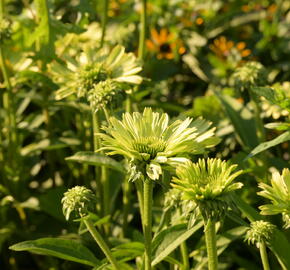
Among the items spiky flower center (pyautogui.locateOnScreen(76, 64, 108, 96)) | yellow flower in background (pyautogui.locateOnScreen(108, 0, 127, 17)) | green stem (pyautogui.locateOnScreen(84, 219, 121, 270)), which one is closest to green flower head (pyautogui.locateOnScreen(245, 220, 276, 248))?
green stem (pyautogui.locateOnScreen(84, 219, 121, 270))

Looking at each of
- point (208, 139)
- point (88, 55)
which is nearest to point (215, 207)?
point (208, 139)

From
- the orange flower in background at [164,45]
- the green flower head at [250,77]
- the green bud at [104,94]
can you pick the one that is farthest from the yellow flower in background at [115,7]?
the green bud at [104,94]

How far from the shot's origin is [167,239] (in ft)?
3.46

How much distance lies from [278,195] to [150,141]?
21 cm

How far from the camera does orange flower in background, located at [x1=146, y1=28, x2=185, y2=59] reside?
211cm

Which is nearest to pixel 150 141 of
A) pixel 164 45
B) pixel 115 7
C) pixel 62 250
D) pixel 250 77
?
pixel 62 250

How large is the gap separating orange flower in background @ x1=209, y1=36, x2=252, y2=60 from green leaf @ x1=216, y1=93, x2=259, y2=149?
636 mm

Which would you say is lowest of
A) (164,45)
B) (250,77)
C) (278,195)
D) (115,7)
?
(278,195)

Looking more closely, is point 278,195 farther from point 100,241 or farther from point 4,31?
point 4,31

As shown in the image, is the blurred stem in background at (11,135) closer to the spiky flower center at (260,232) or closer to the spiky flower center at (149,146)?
the spiky flower center at (149,146)

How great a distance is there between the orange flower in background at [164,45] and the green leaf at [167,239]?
1121 millimetres

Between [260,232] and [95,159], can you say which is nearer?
[260,232]

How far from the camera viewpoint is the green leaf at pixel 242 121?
1.43 m

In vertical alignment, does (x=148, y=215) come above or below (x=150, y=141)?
below
